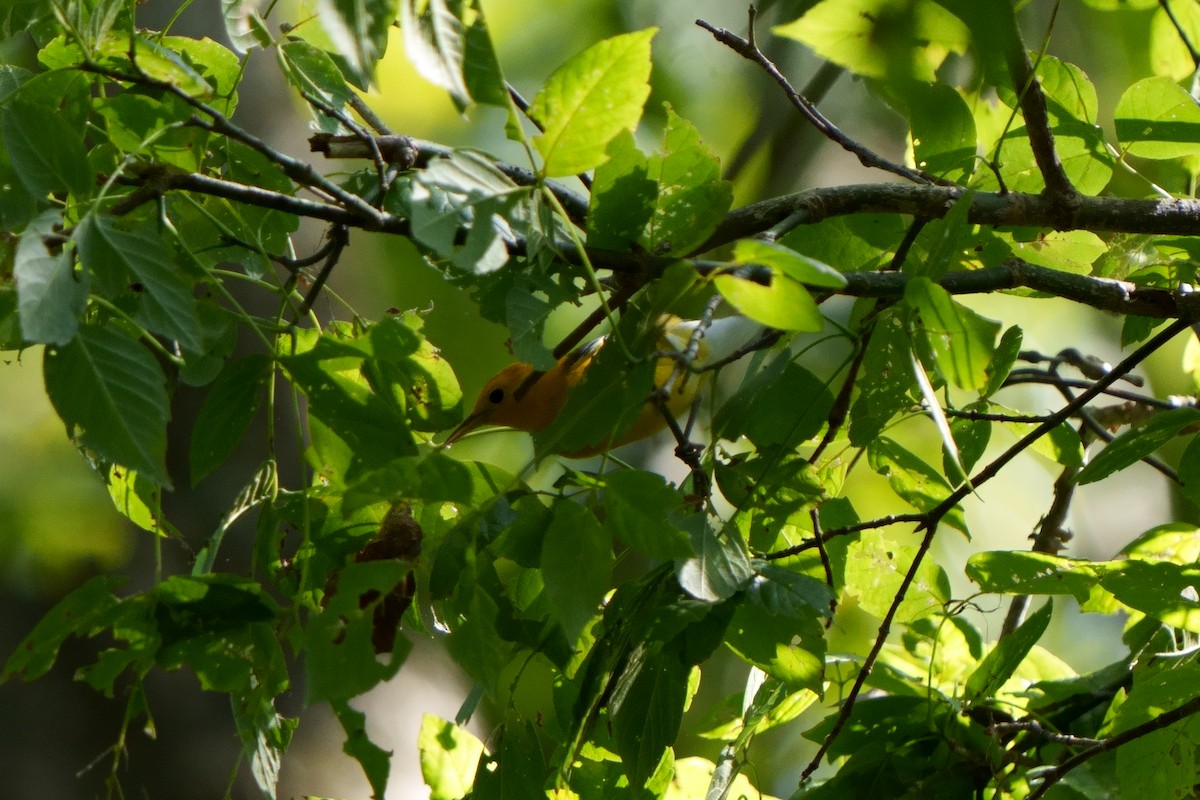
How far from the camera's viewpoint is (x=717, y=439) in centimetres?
79

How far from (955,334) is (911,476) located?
1.48ft

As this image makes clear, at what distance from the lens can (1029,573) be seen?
96 centimetres

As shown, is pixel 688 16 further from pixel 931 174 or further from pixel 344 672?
pixel 344 672

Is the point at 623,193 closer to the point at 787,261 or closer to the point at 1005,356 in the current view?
the point at 787,261

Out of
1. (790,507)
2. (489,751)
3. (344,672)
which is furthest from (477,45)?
(489,751)

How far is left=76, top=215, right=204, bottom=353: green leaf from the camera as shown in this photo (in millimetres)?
573

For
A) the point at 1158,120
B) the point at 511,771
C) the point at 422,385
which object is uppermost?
the point at 1158,120

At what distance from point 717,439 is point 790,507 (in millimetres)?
92

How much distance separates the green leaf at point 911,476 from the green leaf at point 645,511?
43cm

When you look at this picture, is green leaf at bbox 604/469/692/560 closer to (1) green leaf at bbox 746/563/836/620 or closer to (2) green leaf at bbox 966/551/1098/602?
(1) green leaf at bbox 746/563/836/620

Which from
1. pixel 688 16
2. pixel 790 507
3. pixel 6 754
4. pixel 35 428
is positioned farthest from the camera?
pixel 688 16

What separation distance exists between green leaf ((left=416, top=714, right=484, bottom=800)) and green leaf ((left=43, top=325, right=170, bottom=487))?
→ 0.59 meters

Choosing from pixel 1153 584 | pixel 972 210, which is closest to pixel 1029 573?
pixel 1153 584

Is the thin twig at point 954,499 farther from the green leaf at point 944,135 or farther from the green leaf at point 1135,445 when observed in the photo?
the green leaf at point 944,135
